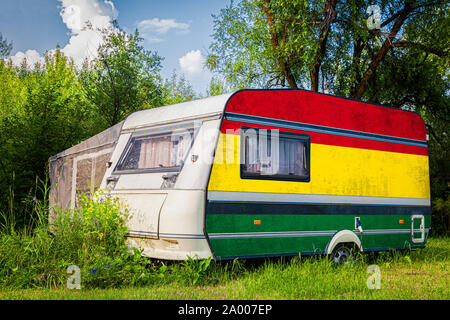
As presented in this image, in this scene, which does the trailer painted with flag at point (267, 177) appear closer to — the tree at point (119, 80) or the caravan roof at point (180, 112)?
the caravan roof at point (180, 112)

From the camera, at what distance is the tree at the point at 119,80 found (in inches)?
731

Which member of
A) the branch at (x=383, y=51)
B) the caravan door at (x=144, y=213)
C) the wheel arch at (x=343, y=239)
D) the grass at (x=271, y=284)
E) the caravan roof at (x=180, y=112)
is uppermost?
the branch at (x=383, y=51)

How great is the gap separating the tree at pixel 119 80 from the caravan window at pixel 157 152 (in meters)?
10.8

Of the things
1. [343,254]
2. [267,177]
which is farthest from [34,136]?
[343,254]

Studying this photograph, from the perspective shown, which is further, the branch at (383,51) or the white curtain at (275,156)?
the branch at (383,51)

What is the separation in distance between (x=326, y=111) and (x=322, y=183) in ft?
3.81

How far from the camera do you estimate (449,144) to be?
17062mm

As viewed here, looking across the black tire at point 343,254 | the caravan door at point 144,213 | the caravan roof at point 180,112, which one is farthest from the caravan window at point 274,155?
the black tire at point 343,254

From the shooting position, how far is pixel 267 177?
674cm

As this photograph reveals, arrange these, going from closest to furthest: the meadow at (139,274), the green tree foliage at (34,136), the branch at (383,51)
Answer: the meadow at (139,274) → the green tree foliage at (34,136) → the branch at (383,51)

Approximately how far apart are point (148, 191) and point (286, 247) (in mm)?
2090

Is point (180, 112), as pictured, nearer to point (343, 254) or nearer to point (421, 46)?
point (343, 254)

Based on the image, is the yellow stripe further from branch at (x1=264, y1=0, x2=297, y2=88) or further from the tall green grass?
branch at (x1=264, y1=0, x2=297, y2=88)

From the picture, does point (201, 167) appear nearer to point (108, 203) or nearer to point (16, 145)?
point (108, 203)
